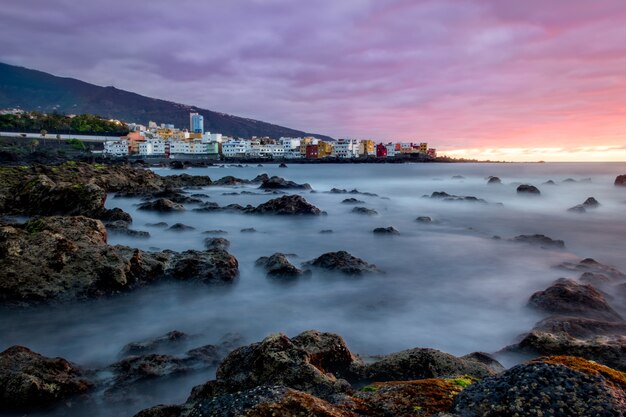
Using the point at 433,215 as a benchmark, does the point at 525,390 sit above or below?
above

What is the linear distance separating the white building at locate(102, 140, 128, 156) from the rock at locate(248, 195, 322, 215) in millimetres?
108602

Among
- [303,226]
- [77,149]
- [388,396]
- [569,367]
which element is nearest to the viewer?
[569,367]

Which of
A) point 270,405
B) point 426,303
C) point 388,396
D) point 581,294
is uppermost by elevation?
point 270,405

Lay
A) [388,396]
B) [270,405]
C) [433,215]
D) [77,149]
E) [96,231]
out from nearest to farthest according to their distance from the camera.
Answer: [270,405] → [388,396] → [96,231] → [433,215] → [77,149]

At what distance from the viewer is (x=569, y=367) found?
2.49 meters

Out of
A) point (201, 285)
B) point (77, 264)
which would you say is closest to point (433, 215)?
point (201, 285)

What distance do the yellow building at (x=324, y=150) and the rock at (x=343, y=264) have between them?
134m

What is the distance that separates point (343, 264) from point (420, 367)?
611cm

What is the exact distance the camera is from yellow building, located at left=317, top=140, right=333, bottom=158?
475ft

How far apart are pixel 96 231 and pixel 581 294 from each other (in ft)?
34.9

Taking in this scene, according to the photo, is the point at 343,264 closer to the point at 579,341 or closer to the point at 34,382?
the point at 579,341

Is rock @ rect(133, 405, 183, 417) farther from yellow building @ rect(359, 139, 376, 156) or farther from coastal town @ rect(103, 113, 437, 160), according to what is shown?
yellow building @ rect(359, 139, 376, 156)

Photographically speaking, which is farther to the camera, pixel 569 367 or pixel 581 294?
pixel 581 294

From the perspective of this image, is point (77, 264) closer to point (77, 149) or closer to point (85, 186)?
point (85, 186)
